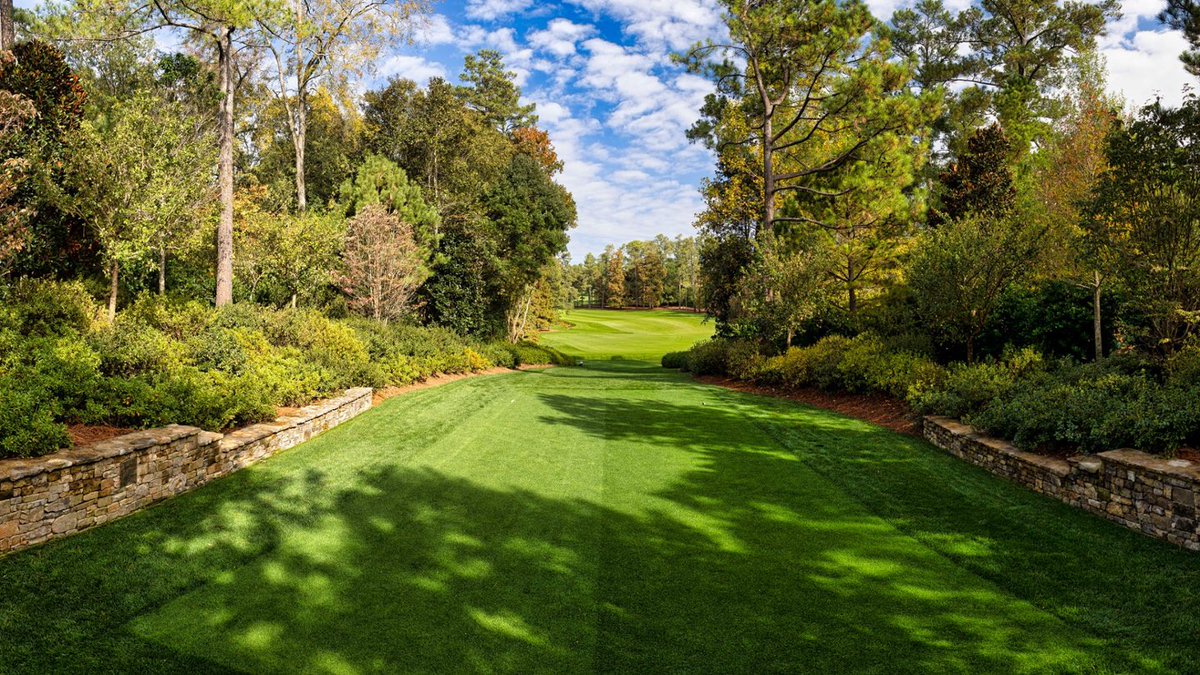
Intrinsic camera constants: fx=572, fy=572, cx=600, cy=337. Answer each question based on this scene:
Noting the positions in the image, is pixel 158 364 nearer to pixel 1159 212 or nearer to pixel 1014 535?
pixel 1014 535

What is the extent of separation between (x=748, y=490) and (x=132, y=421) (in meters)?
6.96

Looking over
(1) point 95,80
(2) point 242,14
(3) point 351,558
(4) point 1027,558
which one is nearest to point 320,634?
(3) point 351,558

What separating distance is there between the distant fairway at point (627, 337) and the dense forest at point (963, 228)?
9.39 m

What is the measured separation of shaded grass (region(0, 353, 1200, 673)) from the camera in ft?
11.4

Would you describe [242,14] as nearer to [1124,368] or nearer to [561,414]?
[561,414]

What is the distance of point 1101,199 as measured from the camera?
7418 mm

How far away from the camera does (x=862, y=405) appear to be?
11148 mm

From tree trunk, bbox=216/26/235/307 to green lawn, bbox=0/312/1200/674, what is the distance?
7310mm

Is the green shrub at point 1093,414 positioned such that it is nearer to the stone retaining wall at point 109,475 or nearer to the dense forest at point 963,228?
the dense forest at point 963,228

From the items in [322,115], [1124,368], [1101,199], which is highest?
[322,115]

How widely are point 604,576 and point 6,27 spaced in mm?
13149

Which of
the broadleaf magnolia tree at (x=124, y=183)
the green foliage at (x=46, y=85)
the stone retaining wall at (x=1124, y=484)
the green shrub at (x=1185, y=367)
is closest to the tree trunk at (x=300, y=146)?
the green foliage at (x=46, y=85)

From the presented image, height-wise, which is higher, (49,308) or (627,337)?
(49,308)

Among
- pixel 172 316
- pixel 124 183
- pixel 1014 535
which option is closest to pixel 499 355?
pixel 172 316
